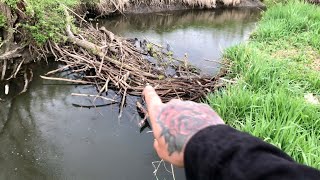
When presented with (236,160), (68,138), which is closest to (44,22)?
(68,138)

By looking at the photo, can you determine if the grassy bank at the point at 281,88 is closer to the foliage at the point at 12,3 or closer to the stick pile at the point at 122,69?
the stick pile at the point at 122,69

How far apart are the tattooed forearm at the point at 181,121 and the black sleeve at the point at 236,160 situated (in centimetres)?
8

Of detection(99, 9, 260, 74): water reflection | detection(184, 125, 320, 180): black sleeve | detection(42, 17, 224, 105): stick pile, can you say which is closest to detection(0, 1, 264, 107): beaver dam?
detection(42, 17, 224, 105): stick pile

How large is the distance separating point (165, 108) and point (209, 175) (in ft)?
1.03

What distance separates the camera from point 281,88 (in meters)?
3.91

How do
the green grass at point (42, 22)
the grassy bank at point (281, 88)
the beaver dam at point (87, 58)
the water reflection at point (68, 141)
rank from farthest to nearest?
the green grass at point (42, 22) < the beaver dam at point (87, 58) < the water reflection at point (68, 141) < the grassy bank at point (281, 88)

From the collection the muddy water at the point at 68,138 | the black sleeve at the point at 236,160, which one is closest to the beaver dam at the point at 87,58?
the muddy water at the point at 68,138

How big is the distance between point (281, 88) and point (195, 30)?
553 cm

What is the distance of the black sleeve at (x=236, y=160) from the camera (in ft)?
2.36

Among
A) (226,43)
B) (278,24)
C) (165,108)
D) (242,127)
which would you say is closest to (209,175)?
(165,108)

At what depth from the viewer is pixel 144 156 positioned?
12.3 ft

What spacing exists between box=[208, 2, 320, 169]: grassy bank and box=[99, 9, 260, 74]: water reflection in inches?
38.9

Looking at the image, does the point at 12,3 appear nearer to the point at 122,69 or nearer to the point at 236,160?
the point at 122,69

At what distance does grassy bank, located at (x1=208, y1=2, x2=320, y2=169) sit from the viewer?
3057 mm
